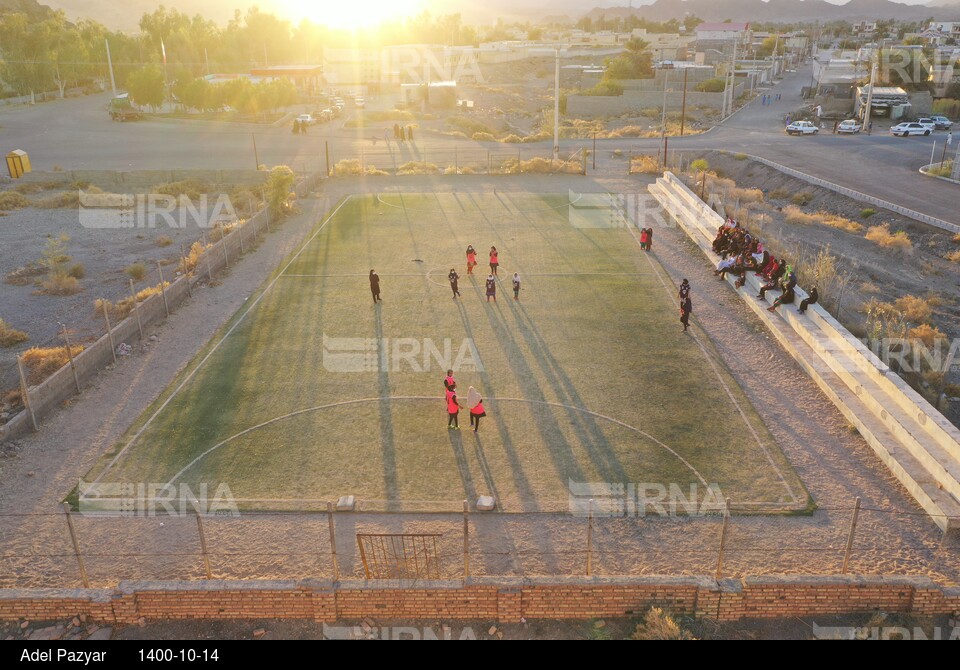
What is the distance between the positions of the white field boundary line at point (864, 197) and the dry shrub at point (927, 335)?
46.7ft

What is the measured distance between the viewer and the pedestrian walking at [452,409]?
15320mm

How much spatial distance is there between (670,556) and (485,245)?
19.7m

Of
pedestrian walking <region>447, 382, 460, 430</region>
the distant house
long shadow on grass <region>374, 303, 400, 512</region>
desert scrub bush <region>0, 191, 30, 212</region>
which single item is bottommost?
long shadow on grass <region>374, 303, 400, 512</region>

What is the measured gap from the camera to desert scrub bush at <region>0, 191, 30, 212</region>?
3775 centimetres

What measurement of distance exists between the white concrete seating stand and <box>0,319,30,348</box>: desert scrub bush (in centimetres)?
2225

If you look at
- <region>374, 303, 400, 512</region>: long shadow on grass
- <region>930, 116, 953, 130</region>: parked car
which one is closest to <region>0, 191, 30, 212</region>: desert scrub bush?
<region>374, 303, 400, 512</region>: long shadow on grass

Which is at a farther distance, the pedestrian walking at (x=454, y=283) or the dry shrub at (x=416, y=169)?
the dry shrub at (x=416, y=169)

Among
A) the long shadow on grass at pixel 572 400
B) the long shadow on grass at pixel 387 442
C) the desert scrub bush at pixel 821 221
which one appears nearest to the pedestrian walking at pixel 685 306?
the long shadow on grass at pixel 572 400

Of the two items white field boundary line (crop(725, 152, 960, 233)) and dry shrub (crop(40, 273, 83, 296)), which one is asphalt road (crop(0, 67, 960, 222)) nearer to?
white field boundary line (crop(725, 152, 960, 233))

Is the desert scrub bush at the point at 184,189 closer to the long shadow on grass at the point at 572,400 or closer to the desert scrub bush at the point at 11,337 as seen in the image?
the desert scrub bush at the point at 11,337

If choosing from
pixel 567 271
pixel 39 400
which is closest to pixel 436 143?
pixel 567 271

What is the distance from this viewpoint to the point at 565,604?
10336 mm

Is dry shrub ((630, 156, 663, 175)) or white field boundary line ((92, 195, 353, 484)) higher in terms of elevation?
dry shrub ((630, 156, 663, 175))

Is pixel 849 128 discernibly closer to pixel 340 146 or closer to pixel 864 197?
pixel 864 197
